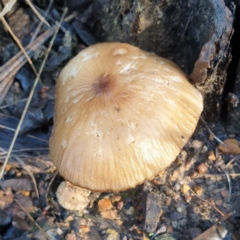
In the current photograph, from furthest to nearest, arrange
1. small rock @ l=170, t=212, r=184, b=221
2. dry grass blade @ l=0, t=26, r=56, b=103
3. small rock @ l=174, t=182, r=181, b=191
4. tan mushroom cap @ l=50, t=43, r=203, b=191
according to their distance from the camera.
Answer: dry grass blade @ l=0, t=26, r=56, b=103
small rock @ l=174, t=182, r=181, b=191
small rock @ l=170, t=212, r=184, b=221
tan mushroom cap @ l=50, t=43, r=203, b=191

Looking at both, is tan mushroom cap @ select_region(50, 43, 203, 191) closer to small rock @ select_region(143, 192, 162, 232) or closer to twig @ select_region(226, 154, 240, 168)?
small rock @ select_region(143, 192, 162, 232)

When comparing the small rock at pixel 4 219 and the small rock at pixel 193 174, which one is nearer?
the small rock at pixel 4 219

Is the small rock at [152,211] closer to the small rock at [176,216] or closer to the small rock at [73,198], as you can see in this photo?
the small rock at [176,216]

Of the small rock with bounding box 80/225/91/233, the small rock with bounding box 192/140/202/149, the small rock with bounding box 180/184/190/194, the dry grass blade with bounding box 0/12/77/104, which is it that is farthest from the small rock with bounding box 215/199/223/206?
the dry grass blade with bounding box 0/12/77/104

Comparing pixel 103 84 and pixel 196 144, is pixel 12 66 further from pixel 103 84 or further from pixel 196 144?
pixel 196 144

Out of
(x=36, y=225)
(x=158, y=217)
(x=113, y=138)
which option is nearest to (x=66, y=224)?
(x=36, y=225)

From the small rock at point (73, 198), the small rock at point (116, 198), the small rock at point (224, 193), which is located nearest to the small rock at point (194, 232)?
the small rock at point (224, 193)

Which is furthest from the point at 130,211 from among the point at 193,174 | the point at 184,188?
the point at 193,174
